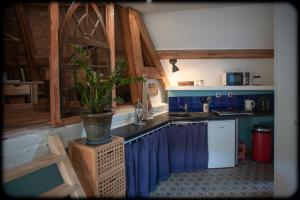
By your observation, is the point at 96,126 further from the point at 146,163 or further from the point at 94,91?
the point at 146,163

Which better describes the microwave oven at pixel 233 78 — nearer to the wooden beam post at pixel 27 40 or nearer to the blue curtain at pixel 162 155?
the blue curtain at pixel 162 155

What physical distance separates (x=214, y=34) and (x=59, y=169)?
2.83 m

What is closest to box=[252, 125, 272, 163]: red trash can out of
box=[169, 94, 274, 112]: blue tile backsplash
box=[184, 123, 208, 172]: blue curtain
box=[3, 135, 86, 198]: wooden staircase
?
box=[169, 94, 274, 112]: blue tile backsplash

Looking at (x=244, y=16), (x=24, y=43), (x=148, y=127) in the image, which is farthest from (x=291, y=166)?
(x=24, y=43)

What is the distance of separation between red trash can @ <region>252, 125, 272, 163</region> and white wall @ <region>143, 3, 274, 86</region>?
892 mm

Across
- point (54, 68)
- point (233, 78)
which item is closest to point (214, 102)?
point (233, 78)

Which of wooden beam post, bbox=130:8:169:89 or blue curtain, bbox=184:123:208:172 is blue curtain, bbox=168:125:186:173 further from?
wooden beam post, bbox=130:8:169:89

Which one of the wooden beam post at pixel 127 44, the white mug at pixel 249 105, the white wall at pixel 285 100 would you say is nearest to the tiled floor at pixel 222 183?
the white wall at pixel 285 100

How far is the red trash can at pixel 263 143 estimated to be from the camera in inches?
135

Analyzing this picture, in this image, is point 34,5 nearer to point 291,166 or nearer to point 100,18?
point 100,18

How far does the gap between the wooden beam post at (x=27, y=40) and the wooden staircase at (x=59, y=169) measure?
3709 millimetres

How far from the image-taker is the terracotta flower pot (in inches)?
72.3

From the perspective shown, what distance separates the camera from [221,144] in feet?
10.7

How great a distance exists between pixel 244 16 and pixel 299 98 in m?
1.78
